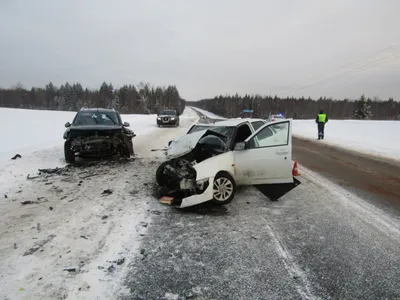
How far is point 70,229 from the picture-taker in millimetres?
4285

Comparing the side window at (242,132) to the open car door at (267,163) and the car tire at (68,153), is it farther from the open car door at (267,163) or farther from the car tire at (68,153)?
the car tire at (68,153)

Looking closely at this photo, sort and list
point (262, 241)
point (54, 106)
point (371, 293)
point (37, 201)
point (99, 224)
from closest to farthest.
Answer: point (371, 293), point (262, 241), point (99, 224), point (37, 201), point (54, 106)

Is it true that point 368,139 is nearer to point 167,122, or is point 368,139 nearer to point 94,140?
point 167,122

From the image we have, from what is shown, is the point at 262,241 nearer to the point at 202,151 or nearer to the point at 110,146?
the point at 202,151

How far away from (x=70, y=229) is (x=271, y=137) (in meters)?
4.14

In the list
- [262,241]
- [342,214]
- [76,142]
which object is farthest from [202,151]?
[76,142]

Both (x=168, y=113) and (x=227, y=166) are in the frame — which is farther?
(x=168, y=113)

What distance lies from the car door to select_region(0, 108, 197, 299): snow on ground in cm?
197

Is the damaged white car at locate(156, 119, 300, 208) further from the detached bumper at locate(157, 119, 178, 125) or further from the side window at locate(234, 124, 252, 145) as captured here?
the detached bumper at locate(157, 119, 178, 125)

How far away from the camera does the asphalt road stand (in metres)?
2.97

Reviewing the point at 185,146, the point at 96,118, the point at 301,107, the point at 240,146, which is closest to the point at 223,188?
the point at 240,146

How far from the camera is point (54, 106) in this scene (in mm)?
105938

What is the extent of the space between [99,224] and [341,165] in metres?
8.72

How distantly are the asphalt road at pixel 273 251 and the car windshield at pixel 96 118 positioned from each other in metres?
5.57
